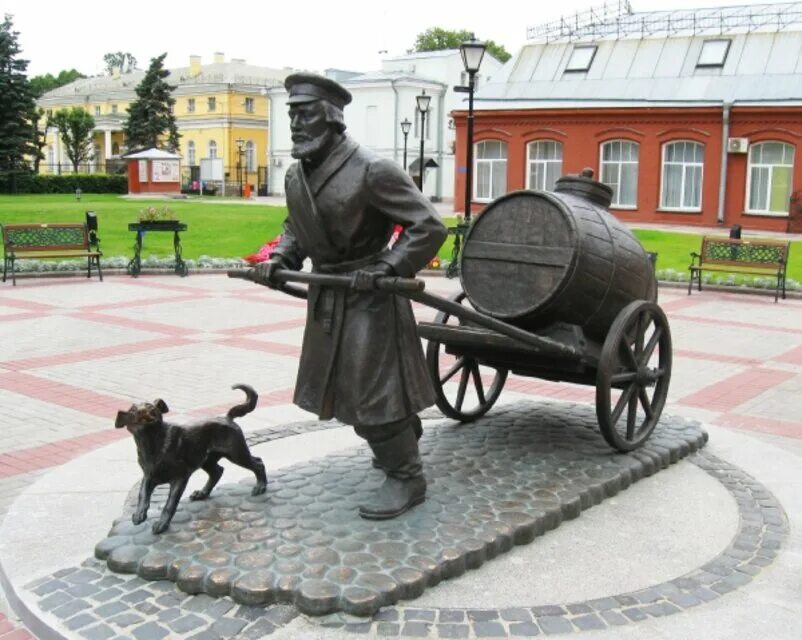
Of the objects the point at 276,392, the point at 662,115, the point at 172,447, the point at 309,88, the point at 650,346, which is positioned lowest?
the point at 276,392

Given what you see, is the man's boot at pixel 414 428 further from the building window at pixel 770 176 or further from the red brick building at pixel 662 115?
the building window at pixel 770 176

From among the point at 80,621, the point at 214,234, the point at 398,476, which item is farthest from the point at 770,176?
the point at 80,621

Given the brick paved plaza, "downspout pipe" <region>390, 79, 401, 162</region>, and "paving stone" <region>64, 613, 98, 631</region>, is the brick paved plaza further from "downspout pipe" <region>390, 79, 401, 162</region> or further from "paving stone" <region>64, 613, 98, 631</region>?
"downspout pipe" <region>390, 79, 401, 162</region>

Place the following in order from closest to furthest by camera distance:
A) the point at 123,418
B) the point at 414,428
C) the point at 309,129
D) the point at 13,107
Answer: the point at 123,418 < the point at 309,129 < the point at 414,428 < the point at 13,107

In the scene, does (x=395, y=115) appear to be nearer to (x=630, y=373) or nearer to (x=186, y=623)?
(x=630, y=373)

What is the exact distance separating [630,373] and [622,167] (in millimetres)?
27714

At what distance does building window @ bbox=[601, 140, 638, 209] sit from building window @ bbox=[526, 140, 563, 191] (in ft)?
5.41

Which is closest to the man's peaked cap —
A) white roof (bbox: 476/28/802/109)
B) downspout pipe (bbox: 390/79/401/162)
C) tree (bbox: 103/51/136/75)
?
white roof (bbox: 476/28/802/109)

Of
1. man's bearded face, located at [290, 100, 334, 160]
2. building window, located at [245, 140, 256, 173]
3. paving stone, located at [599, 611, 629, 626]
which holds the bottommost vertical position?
paving stone, located at [599, 611, 629, 626]

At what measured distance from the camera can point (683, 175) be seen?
30922mm

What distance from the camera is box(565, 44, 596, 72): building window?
3347 centimetres

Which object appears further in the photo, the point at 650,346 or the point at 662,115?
the point at 662,115

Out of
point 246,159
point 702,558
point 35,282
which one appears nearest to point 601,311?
point 702,558

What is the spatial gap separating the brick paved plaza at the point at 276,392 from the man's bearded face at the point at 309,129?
6.69 feet
